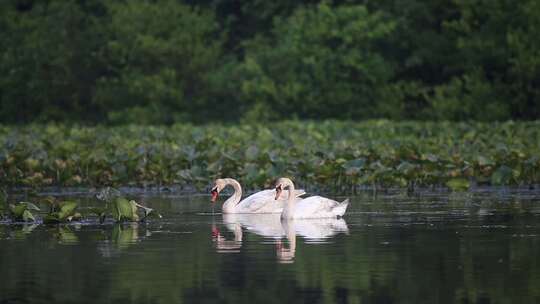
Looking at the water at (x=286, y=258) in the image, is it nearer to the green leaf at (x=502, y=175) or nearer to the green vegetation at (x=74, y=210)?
the green vegetation at (x=74, y=210)

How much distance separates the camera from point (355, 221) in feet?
59.4

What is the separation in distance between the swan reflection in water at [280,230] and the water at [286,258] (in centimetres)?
2

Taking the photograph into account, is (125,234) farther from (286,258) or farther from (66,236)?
(286,258)

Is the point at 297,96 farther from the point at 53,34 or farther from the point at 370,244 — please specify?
the point at 370,244

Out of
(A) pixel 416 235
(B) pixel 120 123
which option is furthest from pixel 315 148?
(B) pixel 120 123

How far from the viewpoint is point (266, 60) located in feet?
162

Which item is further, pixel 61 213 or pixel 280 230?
pixel 61 213

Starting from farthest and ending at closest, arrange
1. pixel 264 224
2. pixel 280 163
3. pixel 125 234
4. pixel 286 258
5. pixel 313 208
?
1. pixel 280 163
2. pixel 313 208
3. pixel 264 224
4. pixel 125 234
5. pixel 286 258

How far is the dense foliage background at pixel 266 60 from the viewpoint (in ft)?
149

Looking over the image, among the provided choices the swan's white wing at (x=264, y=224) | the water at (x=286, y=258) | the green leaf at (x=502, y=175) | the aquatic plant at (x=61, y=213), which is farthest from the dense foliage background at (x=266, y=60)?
the aquatic plant at (x=61, y=213)

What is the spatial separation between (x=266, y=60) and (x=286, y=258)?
116 feet

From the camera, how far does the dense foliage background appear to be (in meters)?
45.4

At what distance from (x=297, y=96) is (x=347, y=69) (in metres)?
1.74

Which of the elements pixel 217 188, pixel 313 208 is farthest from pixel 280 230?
pixel 217 188
